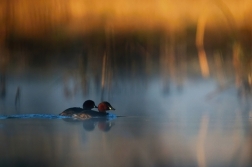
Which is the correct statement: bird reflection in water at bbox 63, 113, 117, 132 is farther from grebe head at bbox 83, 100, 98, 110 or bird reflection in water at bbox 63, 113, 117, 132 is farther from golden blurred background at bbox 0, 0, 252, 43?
golden blurred background at bbox 0, 0, 252, 43

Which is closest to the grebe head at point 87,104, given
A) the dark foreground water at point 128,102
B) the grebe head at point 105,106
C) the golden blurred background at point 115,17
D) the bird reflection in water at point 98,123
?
the dark foreground water at point 128,102

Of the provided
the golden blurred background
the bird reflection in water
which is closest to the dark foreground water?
the bird reflection in water

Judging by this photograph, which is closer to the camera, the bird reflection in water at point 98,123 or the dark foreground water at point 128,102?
the dark foreground water at point 128,102

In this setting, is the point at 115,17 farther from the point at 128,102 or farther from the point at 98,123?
the point at 98,123

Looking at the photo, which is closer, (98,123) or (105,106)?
(98,123)

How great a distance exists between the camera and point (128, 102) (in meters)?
7.94

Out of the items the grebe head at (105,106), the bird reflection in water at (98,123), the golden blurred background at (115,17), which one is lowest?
the bird reflection in water at (98,123)

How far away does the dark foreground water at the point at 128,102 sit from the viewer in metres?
5.32

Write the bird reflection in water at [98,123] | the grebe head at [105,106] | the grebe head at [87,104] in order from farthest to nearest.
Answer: the grebe head at [87,104] < the grebe head at [105,106] < the bird reflection in water at [98,123]

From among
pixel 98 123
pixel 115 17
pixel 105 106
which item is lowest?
pixel 98 123

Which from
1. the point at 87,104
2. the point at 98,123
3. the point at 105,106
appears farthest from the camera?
the point at 87,104

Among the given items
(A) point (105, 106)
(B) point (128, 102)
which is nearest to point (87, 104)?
(A) point (105, 106)

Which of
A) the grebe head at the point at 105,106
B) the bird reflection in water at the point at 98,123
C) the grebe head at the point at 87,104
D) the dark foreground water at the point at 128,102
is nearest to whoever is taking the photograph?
the dark foreground water at the point at 128,102

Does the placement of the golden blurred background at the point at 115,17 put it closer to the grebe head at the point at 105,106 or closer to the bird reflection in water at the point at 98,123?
the grebe head at the point at 105,106
